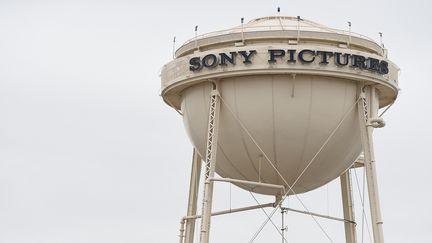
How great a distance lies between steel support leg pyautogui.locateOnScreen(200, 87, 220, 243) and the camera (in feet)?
104

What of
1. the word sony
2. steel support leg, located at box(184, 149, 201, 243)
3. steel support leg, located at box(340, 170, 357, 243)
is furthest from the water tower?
steel support leg, located at box(340, 170, 357, 243)

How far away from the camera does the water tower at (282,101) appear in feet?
104

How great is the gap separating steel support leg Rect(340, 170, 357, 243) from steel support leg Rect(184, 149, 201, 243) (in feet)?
16.9

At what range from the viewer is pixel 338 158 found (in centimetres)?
3288

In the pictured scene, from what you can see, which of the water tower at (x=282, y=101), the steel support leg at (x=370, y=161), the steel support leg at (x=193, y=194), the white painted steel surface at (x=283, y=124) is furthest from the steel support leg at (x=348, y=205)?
the steel support leg at (x=193, y=194)

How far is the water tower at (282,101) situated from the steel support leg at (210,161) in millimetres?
30

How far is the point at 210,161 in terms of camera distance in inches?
1257

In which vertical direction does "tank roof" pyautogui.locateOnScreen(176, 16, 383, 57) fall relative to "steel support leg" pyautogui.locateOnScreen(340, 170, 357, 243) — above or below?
above

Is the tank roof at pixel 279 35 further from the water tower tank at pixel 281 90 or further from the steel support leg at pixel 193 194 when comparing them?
the steel support leg at pixel 193 194

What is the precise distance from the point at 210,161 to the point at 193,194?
3929 mm

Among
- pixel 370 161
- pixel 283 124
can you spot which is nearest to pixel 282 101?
pixel 283 124

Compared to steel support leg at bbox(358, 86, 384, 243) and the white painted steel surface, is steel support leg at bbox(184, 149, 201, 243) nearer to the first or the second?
the white painted steel surface

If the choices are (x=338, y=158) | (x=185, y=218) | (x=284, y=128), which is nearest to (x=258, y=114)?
(x=284, y=128)

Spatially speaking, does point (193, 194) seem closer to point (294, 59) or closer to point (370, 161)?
point (370, 161)
